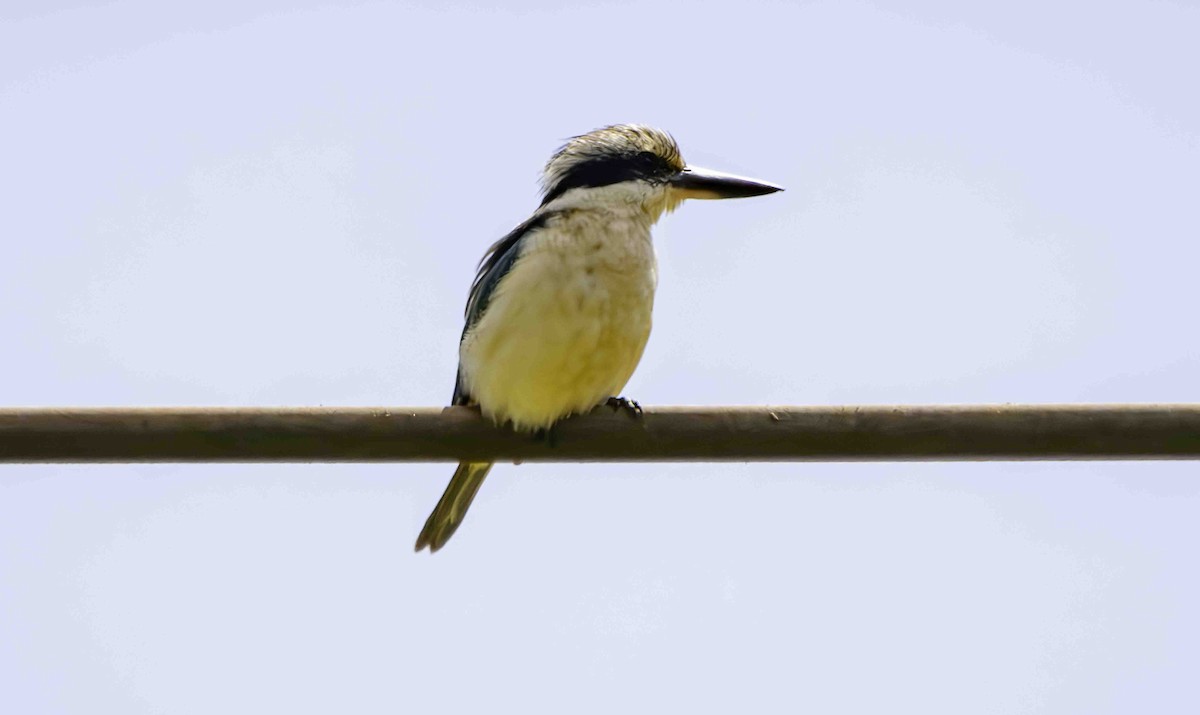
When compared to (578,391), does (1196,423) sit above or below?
above

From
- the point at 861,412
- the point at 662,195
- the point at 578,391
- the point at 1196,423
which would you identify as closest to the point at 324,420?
the point at 861,412

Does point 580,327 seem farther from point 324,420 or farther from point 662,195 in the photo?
point 324,420

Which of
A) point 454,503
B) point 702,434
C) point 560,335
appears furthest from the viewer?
point 454,503

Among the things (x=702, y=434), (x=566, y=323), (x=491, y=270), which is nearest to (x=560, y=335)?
(x=566, y=323)

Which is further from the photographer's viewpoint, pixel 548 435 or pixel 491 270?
pixel 491 270

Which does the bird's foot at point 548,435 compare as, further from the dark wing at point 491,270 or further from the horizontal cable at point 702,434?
the dark wing at point 491,270

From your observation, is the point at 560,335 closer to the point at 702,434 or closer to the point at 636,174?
the point at 636,174

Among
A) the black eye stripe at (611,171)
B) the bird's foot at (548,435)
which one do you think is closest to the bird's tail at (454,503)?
the bird's foot at (548,435)
